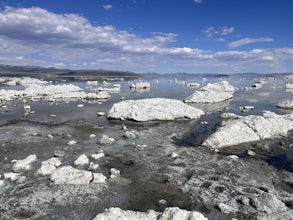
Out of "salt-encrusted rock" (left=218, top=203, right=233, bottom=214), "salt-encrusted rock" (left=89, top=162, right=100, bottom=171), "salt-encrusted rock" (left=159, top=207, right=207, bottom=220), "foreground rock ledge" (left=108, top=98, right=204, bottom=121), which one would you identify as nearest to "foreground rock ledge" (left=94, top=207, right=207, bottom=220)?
"salt-encrusted rock" (left=159, top=207, right=207, bottom=220)

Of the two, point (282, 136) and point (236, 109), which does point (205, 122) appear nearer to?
point (282, 136)

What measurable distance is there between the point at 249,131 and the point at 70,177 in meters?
13.9

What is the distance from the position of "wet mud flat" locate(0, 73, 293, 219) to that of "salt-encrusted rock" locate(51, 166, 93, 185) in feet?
0.68

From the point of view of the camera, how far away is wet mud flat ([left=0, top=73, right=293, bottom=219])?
11.8 m

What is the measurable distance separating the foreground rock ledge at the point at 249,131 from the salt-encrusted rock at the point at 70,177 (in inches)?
365

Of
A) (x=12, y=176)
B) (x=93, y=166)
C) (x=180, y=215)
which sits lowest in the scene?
(x=12, y=176)

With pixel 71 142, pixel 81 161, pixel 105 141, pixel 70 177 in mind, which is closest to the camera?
pixel 70 177

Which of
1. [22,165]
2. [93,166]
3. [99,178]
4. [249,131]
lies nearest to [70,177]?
[99,178]

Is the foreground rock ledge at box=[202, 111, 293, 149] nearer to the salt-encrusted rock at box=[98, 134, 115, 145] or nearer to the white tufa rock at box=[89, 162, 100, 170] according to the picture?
the salt-encrusted rock at box=[98, 134, 115, 145]

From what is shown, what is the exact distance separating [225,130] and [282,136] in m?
4.86

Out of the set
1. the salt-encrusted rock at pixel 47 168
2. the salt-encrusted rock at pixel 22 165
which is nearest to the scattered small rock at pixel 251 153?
the salt-encrusted rock at pixel 47 168

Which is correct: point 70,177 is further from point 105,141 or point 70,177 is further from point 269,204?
point 269,204

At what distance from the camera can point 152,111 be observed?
2845 cm

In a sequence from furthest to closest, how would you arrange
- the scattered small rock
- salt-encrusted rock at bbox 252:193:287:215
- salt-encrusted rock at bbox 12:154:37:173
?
the scattered small rock → salt-encrusted rock at bbox 12:154:37:173 → salt-encrusted rock at bbox 252:193:287:215
